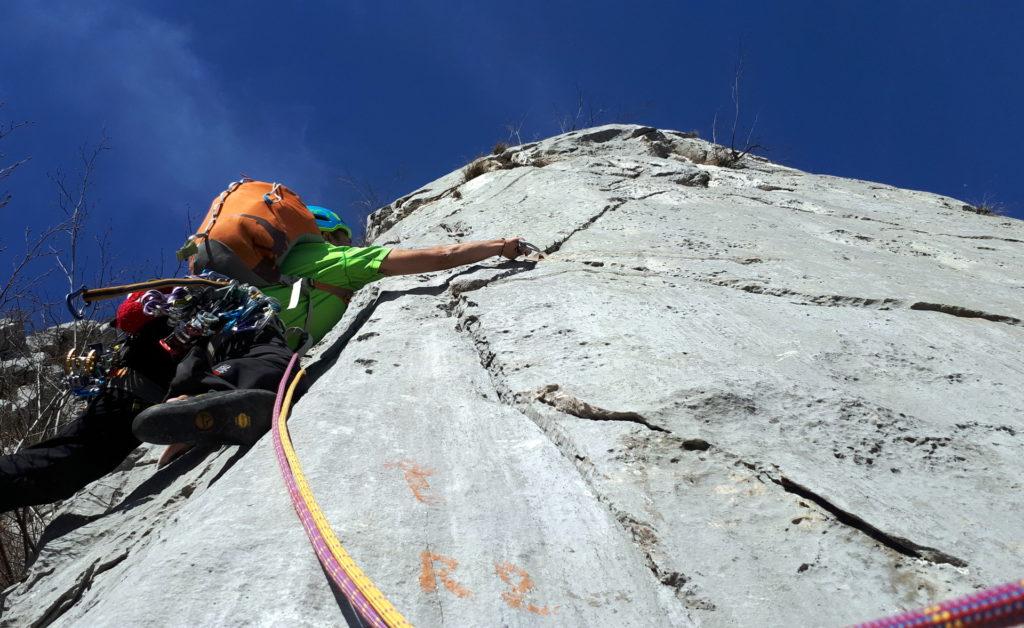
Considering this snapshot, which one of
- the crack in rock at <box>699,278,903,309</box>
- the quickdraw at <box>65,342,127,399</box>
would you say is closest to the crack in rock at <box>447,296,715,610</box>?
the crack in rock at <box>699,278,903,309</box>

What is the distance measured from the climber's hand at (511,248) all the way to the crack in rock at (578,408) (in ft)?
4.35

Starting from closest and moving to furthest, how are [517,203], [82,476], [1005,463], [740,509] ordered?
[740,509]
[1005,463]
[82,476]
[517,203]

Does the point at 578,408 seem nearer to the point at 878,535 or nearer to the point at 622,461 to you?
the point at 622,461

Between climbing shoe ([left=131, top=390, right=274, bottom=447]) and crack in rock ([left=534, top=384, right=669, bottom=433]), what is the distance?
93 centimetres

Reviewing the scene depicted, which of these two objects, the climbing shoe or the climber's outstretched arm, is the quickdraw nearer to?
the climbing shoe

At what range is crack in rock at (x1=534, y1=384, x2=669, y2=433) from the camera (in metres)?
2.07

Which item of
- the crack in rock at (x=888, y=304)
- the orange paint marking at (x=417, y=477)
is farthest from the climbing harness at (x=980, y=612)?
the crack in rock at (x=888, y=304)

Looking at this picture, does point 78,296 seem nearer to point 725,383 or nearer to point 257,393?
point 257,393

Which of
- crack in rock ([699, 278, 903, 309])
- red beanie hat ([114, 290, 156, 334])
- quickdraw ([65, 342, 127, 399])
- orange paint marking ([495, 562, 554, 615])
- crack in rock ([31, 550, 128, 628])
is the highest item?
red beanie hat ([114, 290, 156, 334])

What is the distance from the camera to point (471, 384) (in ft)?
8.32

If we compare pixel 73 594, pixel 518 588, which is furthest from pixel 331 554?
pixel 73 594

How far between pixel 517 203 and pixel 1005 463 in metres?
3.42

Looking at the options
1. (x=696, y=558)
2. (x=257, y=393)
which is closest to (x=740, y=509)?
(x=696, y=558)

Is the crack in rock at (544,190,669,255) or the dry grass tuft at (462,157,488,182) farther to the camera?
the dry grass tuft at (462,157,488,182)
